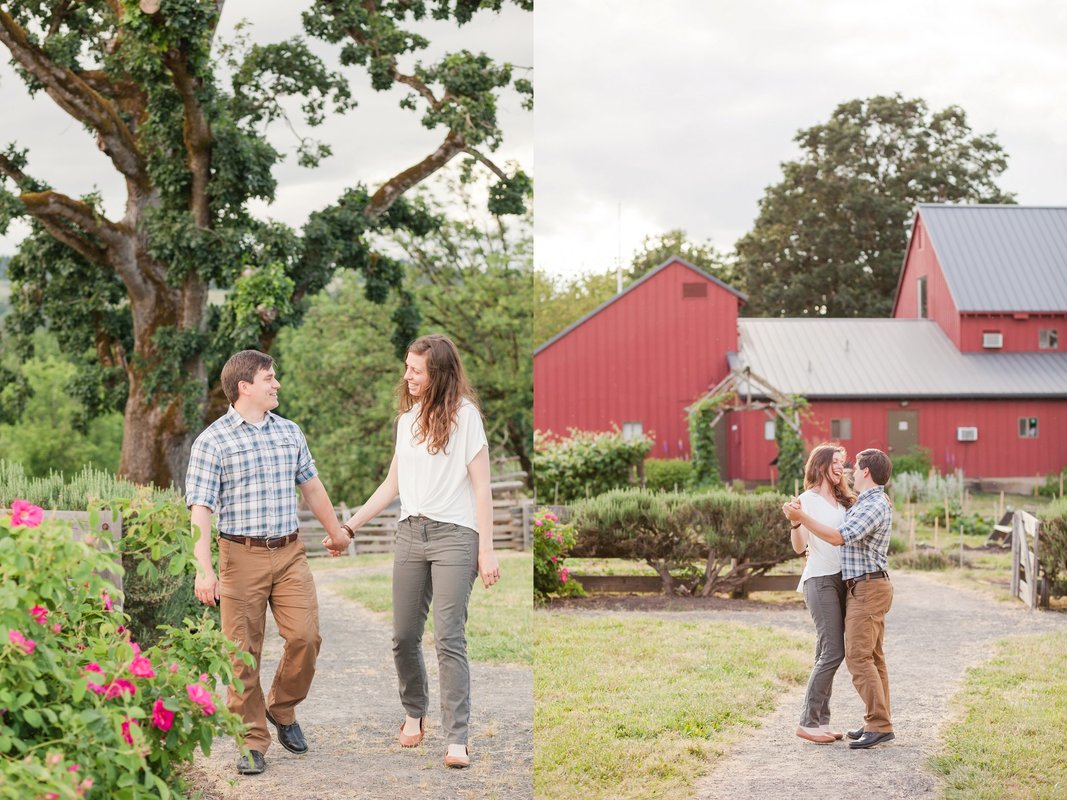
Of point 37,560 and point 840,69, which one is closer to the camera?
point 37,560

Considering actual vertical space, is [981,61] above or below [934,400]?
above

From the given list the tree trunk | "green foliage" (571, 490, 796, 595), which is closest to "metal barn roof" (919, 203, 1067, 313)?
"green foliage" (571, 490, 796, 595)

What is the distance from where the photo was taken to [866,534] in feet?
13.0

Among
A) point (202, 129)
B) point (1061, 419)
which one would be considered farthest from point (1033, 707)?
point (202, 129)

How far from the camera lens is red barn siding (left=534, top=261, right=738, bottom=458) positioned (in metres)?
15.3

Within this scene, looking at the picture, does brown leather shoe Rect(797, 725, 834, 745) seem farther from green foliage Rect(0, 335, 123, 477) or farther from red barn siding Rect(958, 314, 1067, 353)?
green foliage Rect(0, 335, 123, 477)

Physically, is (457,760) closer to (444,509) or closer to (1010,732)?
(444,509)

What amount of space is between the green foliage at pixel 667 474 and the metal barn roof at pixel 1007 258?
11.8 feet

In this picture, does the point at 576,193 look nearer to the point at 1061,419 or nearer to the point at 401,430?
the point at 1061,419

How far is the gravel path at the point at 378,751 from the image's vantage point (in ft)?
12.0

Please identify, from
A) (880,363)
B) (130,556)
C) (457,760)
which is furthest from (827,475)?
(880,363)

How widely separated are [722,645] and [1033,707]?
1715mm

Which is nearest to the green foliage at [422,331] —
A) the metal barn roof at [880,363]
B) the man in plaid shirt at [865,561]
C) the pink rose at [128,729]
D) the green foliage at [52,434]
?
the metal barn roof at [880,363]

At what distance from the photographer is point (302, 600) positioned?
386 cm
